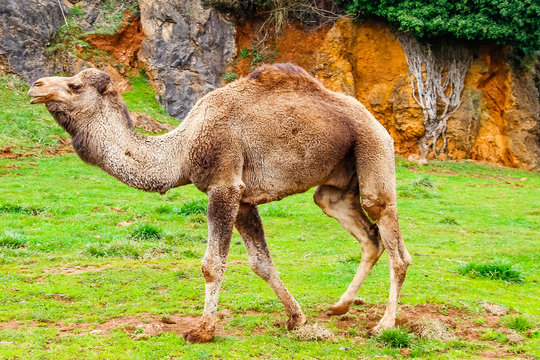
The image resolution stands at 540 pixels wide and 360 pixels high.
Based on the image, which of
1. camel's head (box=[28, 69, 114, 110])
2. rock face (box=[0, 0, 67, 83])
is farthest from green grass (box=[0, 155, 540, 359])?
rock face (box=[0, 0, 67, 83])

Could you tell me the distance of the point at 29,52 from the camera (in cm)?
2362

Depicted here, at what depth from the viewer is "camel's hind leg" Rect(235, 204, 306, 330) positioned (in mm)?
6188

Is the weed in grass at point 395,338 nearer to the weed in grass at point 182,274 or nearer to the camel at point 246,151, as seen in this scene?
the camel at point 246,151

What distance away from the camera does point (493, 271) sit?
862 centimetres

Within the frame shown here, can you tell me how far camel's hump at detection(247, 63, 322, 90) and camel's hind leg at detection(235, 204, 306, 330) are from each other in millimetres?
1355

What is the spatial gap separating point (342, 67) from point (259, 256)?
22225mm

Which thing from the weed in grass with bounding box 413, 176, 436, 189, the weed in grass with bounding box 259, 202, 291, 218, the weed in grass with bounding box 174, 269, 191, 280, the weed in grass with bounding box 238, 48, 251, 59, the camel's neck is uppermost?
the weed in grass with bounding box 238, 48, 251, 59

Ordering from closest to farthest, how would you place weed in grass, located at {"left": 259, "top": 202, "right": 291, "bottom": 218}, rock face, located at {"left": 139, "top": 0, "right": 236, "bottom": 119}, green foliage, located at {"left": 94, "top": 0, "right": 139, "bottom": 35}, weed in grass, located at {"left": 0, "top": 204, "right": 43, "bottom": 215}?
weed in grass, located at {"left": 0, "top": 204, "right": 43, "bottom": 215} < weed in grass, located at {"left": 259, "top": 202, "right": 291, "bottom": 218} < green foliage, located at {"left": 94, "top": 0, "right": 139, "bottom": 35} < rock face, located at {"left": 139, "top": 0, "right": 236, "bottom": 119}

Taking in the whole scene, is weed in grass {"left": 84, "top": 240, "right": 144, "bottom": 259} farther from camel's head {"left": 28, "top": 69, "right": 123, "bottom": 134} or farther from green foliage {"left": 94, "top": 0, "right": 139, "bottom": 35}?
green foliage {"left": 94, "top": 0, "right": 139, "bottom": 35}

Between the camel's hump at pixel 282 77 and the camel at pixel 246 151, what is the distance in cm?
1

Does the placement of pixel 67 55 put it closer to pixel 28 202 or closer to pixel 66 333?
pixel 28 202

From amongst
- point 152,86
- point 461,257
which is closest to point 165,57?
point 152,86

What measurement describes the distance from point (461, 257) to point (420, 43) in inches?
723

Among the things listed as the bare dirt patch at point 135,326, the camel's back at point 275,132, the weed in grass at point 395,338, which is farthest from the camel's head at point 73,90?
the weed in grass at point 395,338
